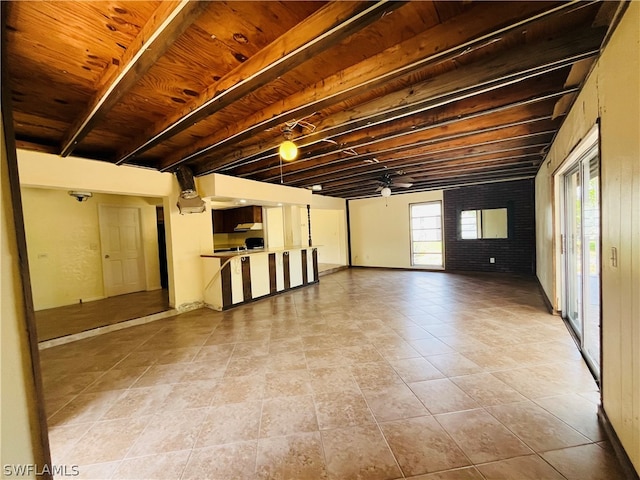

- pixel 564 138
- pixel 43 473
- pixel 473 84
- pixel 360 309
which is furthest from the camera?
pixel 360 309

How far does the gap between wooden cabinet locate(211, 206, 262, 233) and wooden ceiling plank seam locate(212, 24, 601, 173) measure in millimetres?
4458

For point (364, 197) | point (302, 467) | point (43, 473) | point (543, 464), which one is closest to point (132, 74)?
point (43, 473)

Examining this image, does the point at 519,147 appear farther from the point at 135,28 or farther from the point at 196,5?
the point at 135,28

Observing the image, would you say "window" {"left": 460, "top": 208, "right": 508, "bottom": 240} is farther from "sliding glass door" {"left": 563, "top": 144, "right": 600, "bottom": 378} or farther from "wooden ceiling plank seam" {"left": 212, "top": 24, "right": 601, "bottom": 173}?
"wooden ceiling plank seam" {"left": 212, "top": 24, "right": 601, "bottom": 173}

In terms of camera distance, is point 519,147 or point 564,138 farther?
A: point 519,147

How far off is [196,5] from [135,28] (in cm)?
58

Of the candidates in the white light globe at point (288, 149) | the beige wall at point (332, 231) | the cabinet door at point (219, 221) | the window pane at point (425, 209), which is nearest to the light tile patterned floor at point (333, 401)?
the white light globe at point (288, 149)

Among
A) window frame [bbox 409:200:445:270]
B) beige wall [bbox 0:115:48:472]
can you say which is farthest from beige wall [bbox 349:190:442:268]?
beige wall [bbox 0:115:48:472]

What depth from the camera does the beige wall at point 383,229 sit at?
8344 millimetres

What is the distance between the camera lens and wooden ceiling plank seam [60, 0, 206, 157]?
53.6 inches

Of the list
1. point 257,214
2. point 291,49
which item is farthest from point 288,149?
point 257,214

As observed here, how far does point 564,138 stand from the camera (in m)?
2.93

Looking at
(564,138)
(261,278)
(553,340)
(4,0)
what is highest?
(4,0)

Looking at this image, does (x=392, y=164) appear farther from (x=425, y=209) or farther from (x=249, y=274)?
(x=425, y=209)
